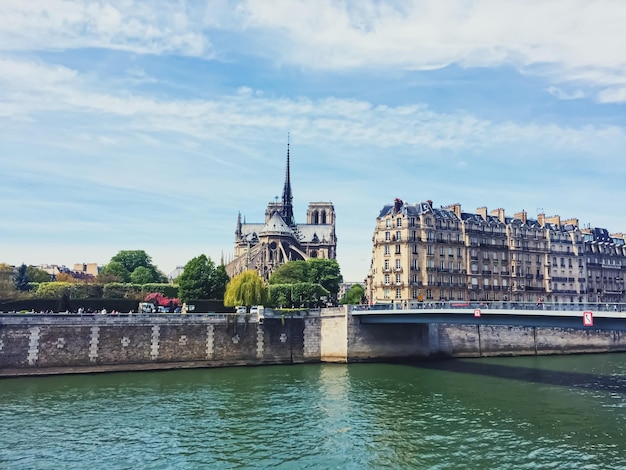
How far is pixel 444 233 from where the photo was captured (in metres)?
77.8

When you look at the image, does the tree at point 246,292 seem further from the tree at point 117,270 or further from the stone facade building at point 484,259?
the tree at point 117,270

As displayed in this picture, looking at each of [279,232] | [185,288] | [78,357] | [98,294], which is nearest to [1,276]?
[98,294]

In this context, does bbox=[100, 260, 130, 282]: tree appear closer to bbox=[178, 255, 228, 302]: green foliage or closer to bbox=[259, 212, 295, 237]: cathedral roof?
bbox=[259, 212, 295, 237]: cathedral roof

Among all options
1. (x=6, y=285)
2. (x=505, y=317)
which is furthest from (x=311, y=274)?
(x=505, y=317)

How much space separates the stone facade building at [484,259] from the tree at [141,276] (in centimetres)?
4938

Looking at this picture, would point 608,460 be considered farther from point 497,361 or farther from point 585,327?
point 497,361

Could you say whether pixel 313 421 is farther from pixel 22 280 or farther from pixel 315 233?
pixel 315 233

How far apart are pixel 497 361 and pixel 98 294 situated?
58.7 metres

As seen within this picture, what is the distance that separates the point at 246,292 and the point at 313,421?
32.0m

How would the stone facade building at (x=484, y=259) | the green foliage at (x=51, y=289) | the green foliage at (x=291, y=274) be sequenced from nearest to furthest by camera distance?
1. the stone facade building at (x=484, y=259)
2. the green foliage at (x=51, y=289)
3. the green foliage at (x=291, y=274)

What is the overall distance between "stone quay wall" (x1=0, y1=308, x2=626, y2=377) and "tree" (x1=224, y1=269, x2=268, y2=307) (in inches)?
265

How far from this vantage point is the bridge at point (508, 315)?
1407 inches

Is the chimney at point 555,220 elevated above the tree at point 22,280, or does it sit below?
above

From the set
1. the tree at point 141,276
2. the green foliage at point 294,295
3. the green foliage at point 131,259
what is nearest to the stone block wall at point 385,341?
the green foliage at point 294,295
